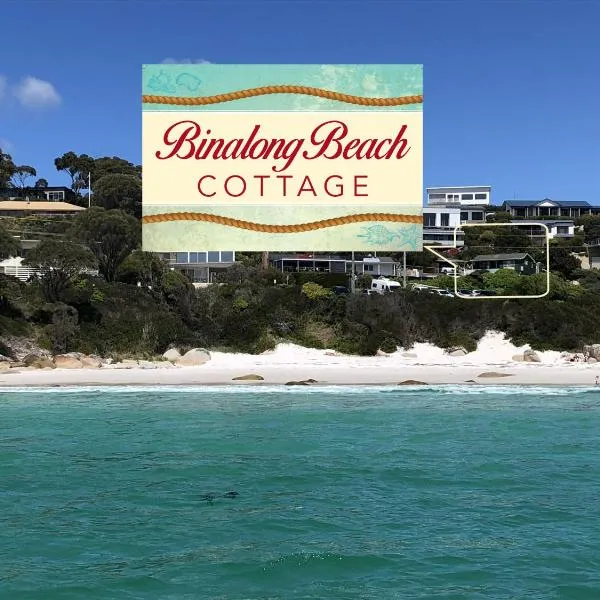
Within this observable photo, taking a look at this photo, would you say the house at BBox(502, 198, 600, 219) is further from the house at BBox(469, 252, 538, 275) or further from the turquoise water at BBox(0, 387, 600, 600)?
the turquoise water at BBox(0, 387, 600, 600)

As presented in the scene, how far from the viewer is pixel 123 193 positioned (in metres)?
77.4

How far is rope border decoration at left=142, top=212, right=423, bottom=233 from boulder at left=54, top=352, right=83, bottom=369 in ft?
42.6

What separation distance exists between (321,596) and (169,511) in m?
4.25

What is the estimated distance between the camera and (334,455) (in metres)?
16.4

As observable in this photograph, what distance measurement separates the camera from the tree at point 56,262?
114 feet

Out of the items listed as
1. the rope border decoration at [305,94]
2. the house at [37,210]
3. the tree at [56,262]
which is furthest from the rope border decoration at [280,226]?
the house at [37,210]

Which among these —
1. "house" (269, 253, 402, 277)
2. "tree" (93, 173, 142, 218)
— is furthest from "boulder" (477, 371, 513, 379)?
"tree" (93, 173, 142, 218)

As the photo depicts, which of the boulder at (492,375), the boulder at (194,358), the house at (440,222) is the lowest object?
the boulder at (492,375)

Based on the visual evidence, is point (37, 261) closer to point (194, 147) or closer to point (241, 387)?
point (241, 387)

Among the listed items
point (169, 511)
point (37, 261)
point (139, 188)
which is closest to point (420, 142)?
point (169, 511)

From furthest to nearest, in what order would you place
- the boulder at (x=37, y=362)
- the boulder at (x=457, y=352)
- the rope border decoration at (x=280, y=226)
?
the boulder at (x=457, y=352) → the boulder at (x=37, y=362) → the rope border decoration at (x=280, y=226)

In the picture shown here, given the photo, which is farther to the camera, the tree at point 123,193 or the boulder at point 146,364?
the tree at point 123,193

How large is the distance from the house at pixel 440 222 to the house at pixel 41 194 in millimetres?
50651

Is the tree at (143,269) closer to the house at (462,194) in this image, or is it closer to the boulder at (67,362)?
the boulder at (67,362)
